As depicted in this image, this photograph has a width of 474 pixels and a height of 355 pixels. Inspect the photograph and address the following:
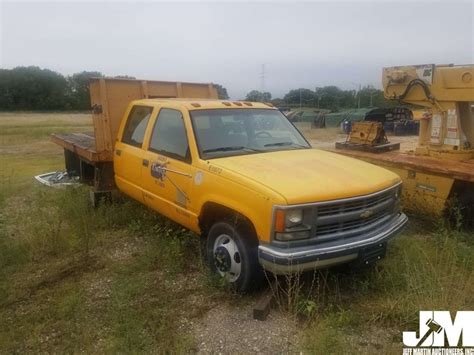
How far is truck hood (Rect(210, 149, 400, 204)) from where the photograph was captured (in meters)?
3.71

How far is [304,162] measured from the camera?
4.43 metres

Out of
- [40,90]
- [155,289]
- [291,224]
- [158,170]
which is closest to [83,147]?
[158,170]

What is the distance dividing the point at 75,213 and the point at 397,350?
466 cm

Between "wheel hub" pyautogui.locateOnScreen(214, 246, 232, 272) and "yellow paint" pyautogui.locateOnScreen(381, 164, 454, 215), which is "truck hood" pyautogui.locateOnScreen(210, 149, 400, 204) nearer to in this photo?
"wheel hub" pyautogui.locateOnScreen(214, 246, 232, 272)

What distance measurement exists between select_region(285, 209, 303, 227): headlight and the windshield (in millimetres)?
1259

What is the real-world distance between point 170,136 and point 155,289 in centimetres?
177

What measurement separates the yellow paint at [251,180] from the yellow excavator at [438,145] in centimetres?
160

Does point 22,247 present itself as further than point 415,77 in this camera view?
No

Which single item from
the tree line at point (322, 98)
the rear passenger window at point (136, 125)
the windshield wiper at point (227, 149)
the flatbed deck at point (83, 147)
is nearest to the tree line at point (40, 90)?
the tree line at point (322, 98)

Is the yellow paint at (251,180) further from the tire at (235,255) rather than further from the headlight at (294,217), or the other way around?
the tire at (235,255)

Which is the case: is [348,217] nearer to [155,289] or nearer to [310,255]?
[310,255]

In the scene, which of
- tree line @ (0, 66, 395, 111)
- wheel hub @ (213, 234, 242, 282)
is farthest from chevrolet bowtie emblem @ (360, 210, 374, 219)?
tree line @ (0, 66, 395, 111)

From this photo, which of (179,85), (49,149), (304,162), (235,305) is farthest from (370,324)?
(49,149)

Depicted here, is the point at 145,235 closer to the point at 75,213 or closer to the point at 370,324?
the point at 75,213
